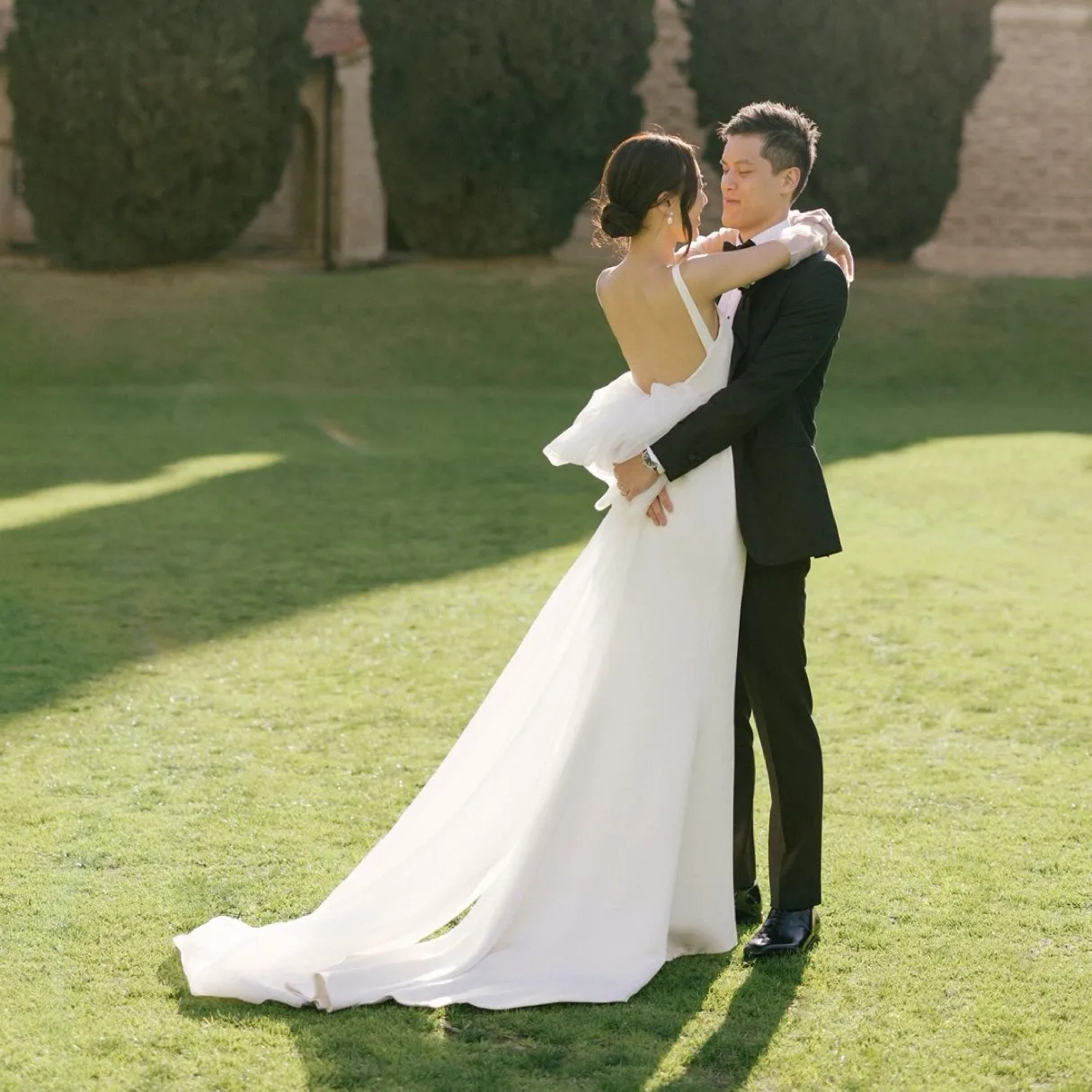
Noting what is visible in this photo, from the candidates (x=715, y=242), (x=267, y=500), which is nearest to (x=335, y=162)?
(x=267, y=500)

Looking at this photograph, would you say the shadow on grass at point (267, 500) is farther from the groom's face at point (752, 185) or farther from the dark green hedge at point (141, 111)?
the dark green hedge at point (141, 111)

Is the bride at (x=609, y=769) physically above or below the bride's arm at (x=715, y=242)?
below

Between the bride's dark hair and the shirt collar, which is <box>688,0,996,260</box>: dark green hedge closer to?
the shirt collar

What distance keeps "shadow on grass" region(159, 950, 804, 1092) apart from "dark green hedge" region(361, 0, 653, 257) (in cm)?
1521

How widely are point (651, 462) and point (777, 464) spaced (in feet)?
0.97

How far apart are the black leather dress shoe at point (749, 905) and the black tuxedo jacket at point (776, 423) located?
Result: 0.88 m

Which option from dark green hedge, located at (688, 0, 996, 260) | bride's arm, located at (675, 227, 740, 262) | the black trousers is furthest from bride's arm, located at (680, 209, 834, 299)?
dark green hedge, located at (688, 0, 996, 260)

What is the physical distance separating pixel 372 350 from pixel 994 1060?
536 inches

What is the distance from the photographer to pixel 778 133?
3.52m

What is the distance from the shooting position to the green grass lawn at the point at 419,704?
10.5 ft

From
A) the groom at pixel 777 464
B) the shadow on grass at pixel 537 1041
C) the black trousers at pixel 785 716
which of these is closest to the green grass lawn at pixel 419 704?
the shadow on grass at pixel 537 1041

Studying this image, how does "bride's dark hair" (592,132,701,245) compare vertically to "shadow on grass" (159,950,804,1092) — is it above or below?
above

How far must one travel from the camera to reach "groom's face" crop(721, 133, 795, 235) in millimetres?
3535

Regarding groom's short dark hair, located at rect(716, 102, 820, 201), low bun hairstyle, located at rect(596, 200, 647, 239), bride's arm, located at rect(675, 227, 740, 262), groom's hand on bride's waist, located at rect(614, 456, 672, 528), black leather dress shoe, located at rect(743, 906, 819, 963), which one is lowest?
black leather dress shoe, located at rect(743, 906, 819, 963)
